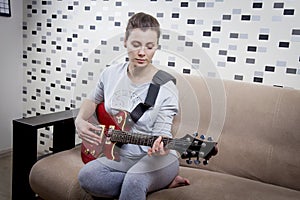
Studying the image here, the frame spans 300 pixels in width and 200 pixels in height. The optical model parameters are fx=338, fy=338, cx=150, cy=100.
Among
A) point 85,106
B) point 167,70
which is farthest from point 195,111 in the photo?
point 85,106

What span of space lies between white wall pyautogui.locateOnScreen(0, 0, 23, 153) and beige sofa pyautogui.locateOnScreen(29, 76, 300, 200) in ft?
3.50

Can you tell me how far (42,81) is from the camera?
2490mm

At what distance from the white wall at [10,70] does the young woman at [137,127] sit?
4.37 feet

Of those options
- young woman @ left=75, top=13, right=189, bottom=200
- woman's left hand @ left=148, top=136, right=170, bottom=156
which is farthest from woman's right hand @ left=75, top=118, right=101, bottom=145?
woman's left hand @ left=148, top=136, right=170, bottom=156

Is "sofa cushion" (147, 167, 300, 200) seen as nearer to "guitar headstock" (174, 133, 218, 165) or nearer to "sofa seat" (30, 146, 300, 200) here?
"sofa seat" (30, 146, 300, 200)

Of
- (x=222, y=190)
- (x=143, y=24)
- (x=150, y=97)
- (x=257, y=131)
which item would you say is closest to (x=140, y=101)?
(x=150, y=97)

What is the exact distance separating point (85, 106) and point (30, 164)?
417 mm

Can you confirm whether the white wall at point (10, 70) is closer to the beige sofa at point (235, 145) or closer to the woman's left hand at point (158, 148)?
the beige sofa at point (235, 145)

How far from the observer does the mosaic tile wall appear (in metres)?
1.47

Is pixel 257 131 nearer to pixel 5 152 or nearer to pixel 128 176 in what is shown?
pixel 128 176

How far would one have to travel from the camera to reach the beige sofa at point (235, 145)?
1.40 m

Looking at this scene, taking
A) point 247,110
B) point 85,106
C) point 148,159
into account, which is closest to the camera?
point 148,159

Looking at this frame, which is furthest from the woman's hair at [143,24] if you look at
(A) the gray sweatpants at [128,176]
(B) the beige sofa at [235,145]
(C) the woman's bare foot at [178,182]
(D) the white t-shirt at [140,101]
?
(C) the woman's bare foot at [178,182]

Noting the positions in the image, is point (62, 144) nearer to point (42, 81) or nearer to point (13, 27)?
point (42, 81)
